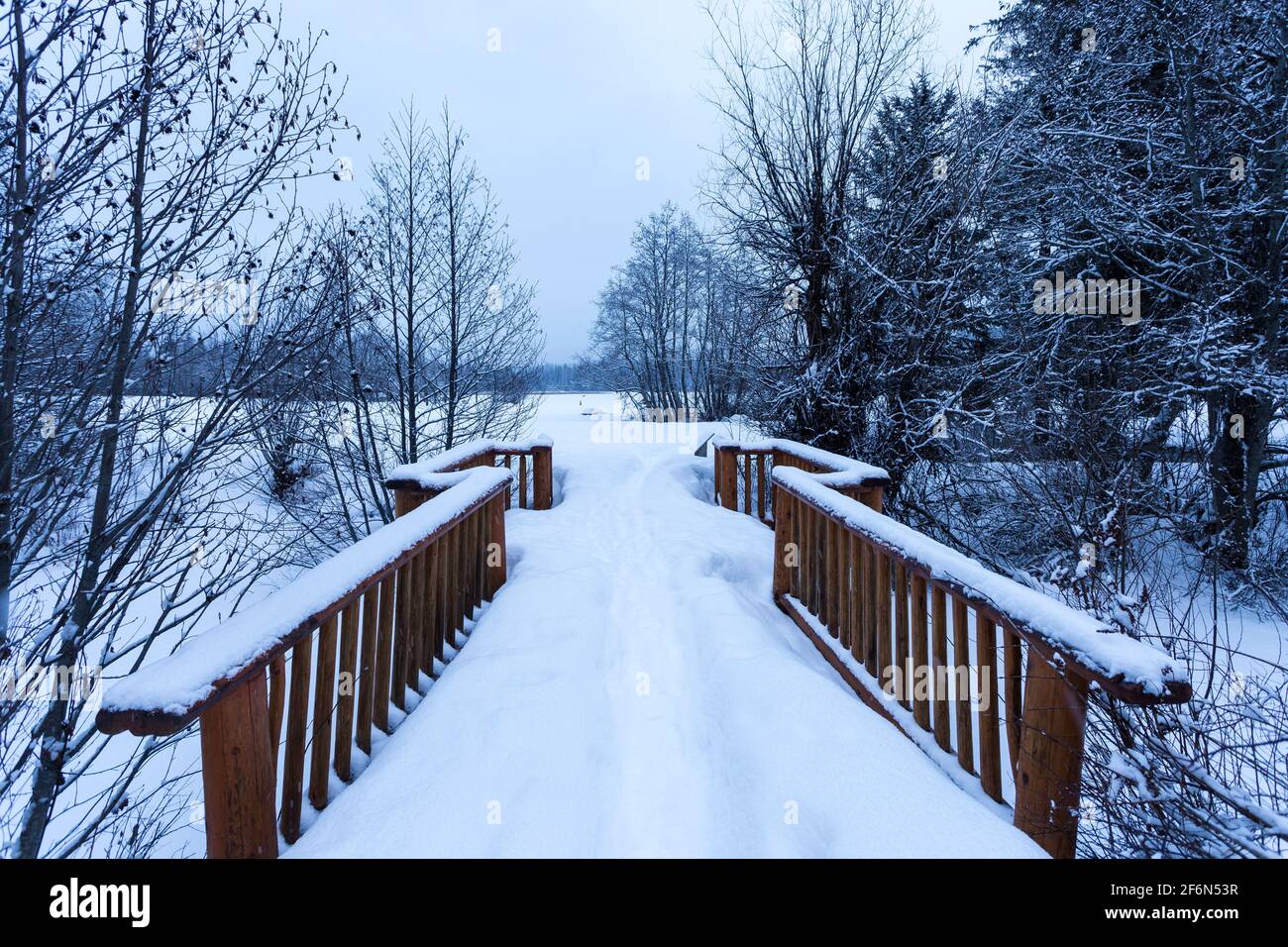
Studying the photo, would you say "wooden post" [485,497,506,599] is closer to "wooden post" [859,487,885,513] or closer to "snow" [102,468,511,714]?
"snow" [102,468,511,714]

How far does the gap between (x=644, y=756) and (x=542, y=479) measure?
5.22 m

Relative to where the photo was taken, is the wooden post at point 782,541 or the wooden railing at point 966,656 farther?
the wooden post at point 782,541

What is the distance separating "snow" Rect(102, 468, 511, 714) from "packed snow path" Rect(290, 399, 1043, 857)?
A: 68cm

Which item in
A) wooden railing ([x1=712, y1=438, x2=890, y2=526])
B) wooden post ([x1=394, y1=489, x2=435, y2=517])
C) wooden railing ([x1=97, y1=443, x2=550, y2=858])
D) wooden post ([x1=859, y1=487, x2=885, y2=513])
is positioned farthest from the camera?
wooden railing ([x1=712, y1=438, x2=890, y2=526])

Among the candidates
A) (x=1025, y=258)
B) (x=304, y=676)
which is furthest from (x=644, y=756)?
(x=1025, y=258)

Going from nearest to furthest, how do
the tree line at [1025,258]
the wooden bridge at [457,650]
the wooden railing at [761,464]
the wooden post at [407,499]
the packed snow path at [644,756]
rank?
the wooden bridge at [457,650], the packed snow path at [644,756], the wooden post at [407,499], the wooden railing at [761,464], the tree line at [1025,258]

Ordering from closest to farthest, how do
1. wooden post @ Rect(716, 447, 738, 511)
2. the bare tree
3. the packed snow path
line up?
the packed snow path, the bare tree, wooden post @ Rect(716, 447, 738, 511)

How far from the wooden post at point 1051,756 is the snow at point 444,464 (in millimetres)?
3528

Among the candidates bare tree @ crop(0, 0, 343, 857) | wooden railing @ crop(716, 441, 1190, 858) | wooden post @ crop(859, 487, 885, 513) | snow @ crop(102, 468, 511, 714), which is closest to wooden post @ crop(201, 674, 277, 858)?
snow @ crop(102, 468, 511, 714)

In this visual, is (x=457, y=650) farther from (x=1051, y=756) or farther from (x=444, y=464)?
(x=1051, y=756)

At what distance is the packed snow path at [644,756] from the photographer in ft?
6.33

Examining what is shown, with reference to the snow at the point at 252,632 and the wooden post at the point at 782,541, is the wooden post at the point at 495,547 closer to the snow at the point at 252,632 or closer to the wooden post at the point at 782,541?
the snow at the point at 252,632

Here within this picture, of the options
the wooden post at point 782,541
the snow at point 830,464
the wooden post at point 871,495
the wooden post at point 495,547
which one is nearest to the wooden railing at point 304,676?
the wooden post at point 495,547

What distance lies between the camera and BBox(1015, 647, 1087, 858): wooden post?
72.9 inches
